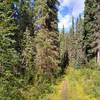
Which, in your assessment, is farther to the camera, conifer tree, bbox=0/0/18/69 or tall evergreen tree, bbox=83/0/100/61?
tall evergreen tree, bbox=83/0/100/61

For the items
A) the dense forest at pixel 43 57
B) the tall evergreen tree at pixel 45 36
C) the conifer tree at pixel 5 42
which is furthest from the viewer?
the tall evergreen tree at pixel 45 36

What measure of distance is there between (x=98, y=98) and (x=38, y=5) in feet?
59.9

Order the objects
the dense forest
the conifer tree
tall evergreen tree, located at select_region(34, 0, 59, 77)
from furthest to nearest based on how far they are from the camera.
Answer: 1. tall evergreen tree, located at select_region(34, 0, 59, 77)
2. the dense forest
3. the conifer tree

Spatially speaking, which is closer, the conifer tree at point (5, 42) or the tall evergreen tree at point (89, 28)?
the conifer tree at point (5, 42)

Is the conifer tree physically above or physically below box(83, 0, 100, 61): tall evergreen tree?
below

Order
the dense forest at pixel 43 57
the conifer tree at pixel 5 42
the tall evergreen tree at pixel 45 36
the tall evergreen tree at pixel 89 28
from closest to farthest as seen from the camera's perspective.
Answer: the conifer tree at pixel 5 42 < the dense forest at pixel 43 57 < the tall evergreen tree at pixel 45 36 < the tall evergreen tree at pixel 89 28

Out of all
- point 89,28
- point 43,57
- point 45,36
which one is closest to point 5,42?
point 43,57

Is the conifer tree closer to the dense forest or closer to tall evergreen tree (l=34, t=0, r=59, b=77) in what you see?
the dense forest

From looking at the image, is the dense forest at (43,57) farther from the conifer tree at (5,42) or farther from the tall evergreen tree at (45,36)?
the conifer tree at (5,42)

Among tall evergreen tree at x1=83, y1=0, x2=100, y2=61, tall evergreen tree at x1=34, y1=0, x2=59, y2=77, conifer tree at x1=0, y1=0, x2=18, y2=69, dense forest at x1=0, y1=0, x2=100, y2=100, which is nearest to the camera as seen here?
conifer tree at x1=0, y1=0, x2=18, y2=69

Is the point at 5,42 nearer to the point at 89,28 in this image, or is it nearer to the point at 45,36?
the point at 45,36

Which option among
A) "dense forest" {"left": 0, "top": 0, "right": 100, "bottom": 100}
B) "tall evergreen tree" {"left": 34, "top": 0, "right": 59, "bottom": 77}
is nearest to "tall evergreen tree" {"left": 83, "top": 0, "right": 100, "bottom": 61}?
"dense forest" {"left": 0, "top": 0, "right": 100, "bottom": 100}

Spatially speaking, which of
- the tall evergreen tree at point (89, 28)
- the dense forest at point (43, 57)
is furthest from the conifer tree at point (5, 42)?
A: the tall evergreen tree at point (89, 28)

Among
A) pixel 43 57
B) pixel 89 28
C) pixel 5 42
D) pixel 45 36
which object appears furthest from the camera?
pixel 89 28
